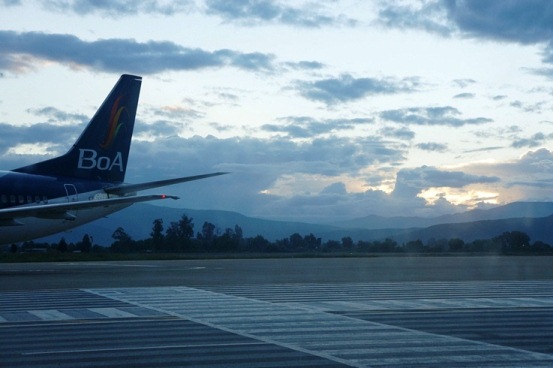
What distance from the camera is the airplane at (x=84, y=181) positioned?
116 feet

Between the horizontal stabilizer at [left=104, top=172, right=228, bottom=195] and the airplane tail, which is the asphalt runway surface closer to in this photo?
the horizontal stabilizer at [left=104, top=172, right=228, bottom=195]

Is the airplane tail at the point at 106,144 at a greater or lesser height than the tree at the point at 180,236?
greater

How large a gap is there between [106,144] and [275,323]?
2623cm

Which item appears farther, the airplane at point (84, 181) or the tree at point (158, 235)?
the tree at point (158, 235)

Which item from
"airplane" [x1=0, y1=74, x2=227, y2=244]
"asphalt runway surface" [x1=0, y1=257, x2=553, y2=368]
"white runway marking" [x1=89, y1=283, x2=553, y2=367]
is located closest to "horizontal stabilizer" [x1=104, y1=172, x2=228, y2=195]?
"airplane" [x1=0, y1=74, x2=227, y2=244]

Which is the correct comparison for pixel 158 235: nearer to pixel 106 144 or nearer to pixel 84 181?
pixel 106 144

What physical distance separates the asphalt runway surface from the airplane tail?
36.7ft

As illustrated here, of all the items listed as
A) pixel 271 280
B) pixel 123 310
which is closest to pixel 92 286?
pixel 271 280

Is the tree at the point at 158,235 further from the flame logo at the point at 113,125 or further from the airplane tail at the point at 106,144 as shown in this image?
the flame logo at the point at 113,125

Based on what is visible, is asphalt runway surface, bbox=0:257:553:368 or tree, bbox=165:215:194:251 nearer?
asphalt runway surface, bbox=0:257:553:368

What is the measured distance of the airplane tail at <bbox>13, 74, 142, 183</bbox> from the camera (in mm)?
39781

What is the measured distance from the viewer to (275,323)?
16.7 m

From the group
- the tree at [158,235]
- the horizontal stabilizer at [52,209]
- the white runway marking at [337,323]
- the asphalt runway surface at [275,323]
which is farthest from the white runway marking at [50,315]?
the tree at [158,235]

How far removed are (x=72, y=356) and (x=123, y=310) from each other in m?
6.73
